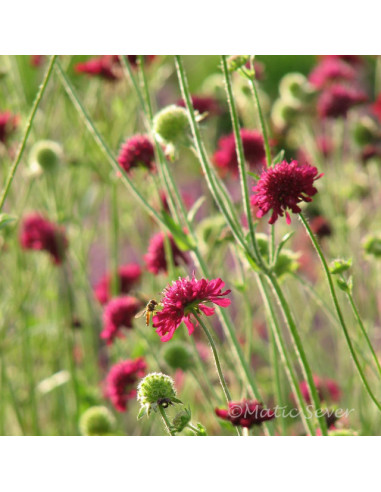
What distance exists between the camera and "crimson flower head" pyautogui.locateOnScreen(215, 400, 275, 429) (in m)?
0.78

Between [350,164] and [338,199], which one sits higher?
[350,164]

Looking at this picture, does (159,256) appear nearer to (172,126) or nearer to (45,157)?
(172,126)

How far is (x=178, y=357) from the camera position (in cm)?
111

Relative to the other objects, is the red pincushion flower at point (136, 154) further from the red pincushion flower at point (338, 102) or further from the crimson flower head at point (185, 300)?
the red pincushion flower at point (338, 102)

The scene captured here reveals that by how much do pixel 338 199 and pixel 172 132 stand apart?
0.70m

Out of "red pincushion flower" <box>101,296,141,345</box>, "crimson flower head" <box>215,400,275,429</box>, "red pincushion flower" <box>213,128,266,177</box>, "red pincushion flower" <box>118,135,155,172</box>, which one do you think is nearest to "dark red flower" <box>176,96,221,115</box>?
"red pincushion flower" <box>213,128,266,177</box>

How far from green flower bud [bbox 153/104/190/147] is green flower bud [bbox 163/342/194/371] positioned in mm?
353

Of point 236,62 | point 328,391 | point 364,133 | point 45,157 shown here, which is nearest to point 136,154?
point 236,62

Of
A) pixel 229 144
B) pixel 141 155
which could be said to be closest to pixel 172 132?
pixel 141 155

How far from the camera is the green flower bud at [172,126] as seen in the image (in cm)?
97

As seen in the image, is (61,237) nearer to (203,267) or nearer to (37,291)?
(37,291)

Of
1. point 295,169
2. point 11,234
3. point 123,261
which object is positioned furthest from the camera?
point 123,261

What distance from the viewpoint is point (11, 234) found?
1.33 metres
